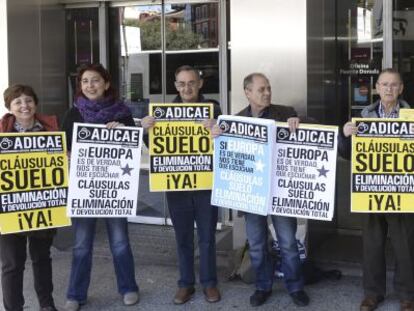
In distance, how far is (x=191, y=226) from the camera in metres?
5.21

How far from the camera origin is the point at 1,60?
6820 millimetres

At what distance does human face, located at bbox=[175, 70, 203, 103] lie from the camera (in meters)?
5.02

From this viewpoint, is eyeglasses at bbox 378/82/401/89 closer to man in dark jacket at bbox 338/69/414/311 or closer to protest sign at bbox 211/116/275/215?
man in dark jacket at bbox 338/69/414/311

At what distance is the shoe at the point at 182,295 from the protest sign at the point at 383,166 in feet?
4.98

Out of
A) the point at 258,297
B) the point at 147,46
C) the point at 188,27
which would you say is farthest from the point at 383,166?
the point at 147,46

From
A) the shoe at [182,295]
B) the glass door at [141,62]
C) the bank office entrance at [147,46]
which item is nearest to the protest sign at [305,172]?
the shoe at [182,295]

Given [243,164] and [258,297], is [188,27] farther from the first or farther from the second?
[258,297]

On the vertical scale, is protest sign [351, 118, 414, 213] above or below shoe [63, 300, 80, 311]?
above

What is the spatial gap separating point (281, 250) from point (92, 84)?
6.36 ft

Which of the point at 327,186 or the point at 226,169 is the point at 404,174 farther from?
the point at 226,169

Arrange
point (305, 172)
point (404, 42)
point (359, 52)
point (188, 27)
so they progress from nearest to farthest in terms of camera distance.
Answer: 1. point (305, 172)
2. point (404, 42)
3. point (359, 52)
4. point (188, 27)

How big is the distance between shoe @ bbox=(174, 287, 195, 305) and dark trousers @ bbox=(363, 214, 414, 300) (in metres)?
1.42

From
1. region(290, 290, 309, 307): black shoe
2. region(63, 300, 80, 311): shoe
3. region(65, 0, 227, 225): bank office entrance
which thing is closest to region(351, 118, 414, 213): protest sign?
region(290, 290, 309, 307): black shoe

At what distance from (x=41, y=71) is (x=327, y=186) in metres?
3.99
